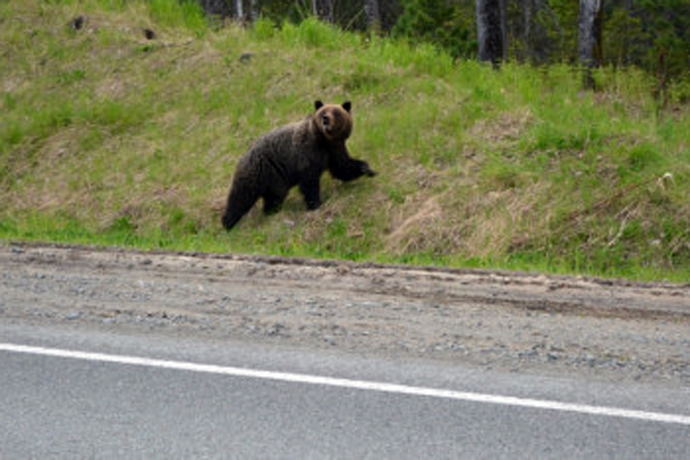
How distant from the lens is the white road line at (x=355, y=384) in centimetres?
479

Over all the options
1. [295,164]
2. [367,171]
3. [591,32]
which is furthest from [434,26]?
[295,164]

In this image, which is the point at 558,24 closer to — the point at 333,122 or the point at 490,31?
the point at 490,31

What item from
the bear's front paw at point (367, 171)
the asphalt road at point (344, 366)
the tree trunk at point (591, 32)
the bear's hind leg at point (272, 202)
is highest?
the tree trunk at point (591, 32)

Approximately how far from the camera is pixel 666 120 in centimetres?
1209

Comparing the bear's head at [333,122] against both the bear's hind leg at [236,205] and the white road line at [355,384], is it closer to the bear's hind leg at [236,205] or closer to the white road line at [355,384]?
the bear's hind leg at [236,205]

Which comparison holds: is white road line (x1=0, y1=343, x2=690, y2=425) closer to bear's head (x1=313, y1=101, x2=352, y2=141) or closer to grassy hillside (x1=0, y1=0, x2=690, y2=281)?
grassy hillside (x1=0, y1=0, x2=690, y2=281)

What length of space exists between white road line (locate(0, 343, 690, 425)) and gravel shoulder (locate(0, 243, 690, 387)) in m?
0.65

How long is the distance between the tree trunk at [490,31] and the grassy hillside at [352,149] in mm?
1123

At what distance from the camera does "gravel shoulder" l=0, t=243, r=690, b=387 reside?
240 inches

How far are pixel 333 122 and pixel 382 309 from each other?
15.1 ft

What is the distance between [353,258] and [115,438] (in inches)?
252

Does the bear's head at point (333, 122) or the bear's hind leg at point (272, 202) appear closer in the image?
the bear's head at point (333, 122)

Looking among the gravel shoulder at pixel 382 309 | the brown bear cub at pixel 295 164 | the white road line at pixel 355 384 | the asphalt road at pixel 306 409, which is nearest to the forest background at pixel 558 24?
the brown bear cub at pixel 295 164

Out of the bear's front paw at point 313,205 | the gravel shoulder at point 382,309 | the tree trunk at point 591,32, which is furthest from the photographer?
the tree trunk at point 591,32
